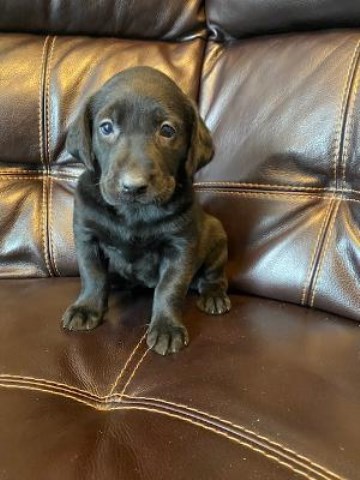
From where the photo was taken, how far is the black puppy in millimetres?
1254

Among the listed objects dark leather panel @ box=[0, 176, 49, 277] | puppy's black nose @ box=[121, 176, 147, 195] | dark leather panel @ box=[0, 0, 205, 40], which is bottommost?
dark leather panel @ box=[0, 176, 49, 277]

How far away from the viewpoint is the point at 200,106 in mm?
1688

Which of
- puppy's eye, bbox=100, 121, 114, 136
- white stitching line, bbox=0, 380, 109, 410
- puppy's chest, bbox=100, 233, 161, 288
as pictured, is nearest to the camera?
white stitching line, bbox=0, 380, 109, 410

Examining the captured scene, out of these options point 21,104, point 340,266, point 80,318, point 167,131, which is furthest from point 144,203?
point 21,104

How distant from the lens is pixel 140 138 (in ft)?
4.21

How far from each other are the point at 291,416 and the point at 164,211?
0.61 meters

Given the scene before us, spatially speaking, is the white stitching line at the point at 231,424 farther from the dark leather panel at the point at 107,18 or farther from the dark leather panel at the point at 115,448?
the dark leather panel at the point at 107,18

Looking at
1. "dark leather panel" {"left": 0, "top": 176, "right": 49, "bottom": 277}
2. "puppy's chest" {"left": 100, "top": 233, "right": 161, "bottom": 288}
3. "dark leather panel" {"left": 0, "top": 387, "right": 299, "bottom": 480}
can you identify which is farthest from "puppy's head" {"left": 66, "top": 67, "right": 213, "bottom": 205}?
"dark leather panel" {"left": 0, "top": 387, "right": 299, "bottom": 480}

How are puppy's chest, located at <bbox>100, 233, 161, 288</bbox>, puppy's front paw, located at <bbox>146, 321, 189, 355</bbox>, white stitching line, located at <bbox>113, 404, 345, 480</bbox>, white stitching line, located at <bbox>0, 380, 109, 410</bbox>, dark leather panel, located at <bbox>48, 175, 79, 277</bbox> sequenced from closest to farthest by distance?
white stitching line, located at <bbox>113, 404, 345, 480</bbox>
white stitching line, located at <bbox>0, 380, 109, 410</bbox>
puppy's front paw, located at <bbox>146, 321, 189, 355</bbox>
puppy's chest, located at <bbox>100, 233, 161, 288</bbox>
dark leather panel, located at <bbox>48, 175, 79, 277</bbox>

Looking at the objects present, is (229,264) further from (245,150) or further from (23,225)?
(23,225)

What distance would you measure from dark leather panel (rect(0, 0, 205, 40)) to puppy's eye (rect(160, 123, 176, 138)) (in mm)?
540

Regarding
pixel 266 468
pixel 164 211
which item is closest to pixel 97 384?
pixel 266 468

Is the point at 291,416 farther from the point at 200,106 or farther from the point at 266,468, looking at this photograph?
the point at 200,106

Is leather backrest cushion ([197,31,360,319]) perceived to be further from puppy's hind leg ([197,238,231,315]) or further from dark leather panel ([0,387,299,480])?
dark leather panel ([0,387,299,480])
